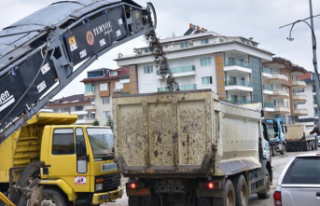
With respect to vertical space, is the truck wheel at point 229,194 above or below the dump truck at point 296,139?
below

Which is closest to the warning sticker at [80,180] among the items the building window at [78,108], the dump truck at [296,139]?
the dump truck at [296,139]

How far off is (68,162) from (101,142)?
3.27 feet

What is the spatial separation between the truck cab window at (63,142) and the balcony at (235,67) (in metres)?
48.9

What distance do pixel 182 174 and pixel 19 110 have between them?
369cm

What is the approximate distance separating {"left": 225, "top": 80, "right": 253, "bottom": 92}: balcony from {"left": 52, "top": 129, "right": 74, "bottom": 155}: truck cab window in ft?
160

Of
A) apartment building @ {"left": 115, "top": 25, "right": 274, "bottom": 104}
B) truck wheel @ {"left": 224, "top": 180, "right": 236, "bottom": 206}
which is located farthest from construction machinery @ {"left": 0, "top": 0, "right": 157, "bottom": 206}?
apartment building @ {"left": 115, "top": 25, "right": 274, "bottom": 104}

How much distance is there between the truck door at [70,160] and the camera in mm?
9844

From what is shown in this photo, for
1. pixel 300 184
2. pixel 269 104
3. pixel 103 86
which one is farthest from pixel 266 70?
pixel 300 184

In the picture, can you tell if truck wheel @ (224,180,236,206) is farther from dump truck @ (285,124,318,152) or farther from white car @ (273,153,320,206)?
dump truck @ (285,124,318,152)

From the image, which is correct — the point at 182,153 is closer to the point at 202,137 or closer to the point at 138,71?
the point at 202,137

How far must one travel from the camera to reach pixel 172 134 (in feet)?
29.5

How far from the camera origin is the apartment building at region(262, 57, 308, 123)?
67812 mm

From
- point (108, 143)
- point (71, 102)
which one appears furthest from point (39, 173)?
point (71, 102)

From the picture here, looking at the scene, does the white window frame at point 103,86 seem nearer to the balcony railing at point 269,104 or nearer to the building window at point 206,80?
the building window at point 206,80
